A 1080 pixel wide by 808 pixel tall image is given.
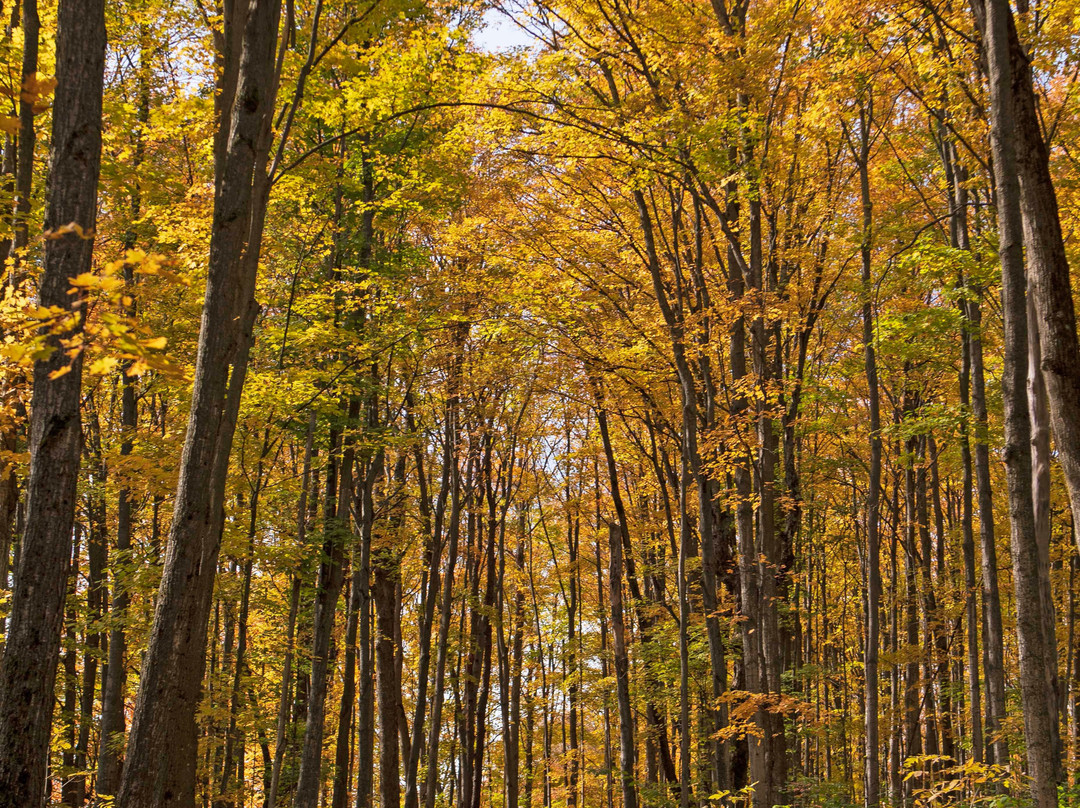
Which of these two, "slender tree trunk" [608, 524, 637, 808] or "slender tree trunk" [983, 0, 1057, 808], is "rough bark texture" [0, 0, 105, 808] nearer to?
"slender tree trunk" [983, 0, 1057, 808]

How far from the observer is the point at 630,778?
46.8 feet

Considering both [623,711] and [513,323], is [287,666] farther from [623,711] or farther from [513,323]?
[623,711]

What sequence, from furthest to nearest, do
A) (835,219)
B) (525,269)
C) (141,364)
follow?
(525,269), (835,219), (141,364)

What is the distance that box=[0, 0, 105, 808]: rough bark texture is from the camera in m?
5.18

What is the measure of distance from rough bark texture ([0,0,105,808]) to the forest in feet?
0.08

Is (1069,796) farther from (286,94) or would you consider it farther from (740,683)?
(286,94)

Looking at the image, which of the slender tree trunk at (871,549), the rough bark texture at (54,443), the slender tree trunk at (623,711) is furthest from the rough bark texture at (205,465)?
the slender tree trunk at (623,711)

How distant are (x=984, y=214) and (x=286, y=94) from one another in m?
9.92

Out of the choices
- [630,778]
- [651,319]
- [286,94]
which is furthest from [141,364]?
[630,778]

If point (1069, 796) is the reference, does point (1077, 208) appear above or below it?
above

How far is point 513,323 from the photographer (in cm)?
1201

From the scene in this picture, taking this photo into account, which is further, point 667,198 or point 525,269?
point 667,198

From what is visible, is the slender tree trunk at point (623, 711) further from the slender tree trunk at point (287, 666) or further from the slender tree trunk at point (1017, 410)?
the slender tree trunk at point (1017, 410)

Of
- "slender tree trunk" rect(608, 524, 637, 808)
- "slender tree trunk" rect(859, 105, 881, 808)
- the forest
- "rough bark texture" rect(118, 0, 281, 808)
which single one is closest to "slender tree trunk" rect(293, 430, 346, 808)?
the forest
